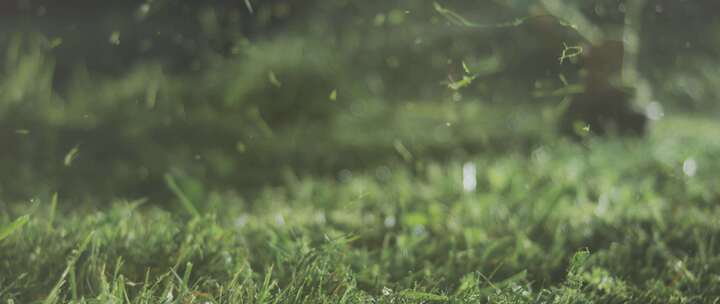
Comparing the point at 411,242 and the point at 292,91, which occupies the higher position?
the point at 411,242

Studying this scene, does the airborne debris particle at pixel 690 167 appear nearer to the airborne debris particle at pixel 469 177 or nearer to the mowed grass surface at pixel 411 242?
the mowed grass surface at pixel 411 242

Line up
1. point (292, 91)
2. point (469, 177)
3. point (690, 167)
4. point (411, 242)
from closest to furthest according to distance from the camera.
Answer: point (411, 242), point (469, 177), point (690, 167), point (292, 91)

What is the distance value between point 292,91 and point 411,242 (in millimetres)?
2440

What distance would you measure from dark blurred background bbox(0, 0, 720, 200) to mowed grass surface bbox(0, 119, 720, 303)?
44cm

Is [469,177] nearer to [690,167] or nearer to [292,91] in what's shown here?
[690,167]

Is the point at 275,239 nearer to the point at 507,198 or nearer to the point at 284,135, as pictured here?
the point at 507,198

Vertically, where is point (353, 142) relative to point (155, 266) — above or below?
below

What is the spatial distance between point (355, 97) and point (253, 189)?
134 centimetres

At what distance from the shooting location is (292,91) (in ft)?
15.1

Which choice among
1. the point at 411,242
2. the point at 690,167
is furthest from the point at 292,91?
the point at 411,242

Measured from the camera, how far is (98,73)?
228 inches

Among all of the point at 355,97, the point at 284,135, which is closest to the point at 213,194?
the point at 284,135

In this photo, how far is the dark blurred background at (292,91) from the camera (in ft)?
12.7

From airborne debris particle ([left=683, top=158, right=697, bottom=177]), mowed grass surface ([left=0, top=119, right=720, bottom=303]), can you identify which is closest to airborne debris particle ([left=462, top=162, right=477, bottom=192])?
mowed grass surface ([left=0, top=119, right=720, bottom=303])
